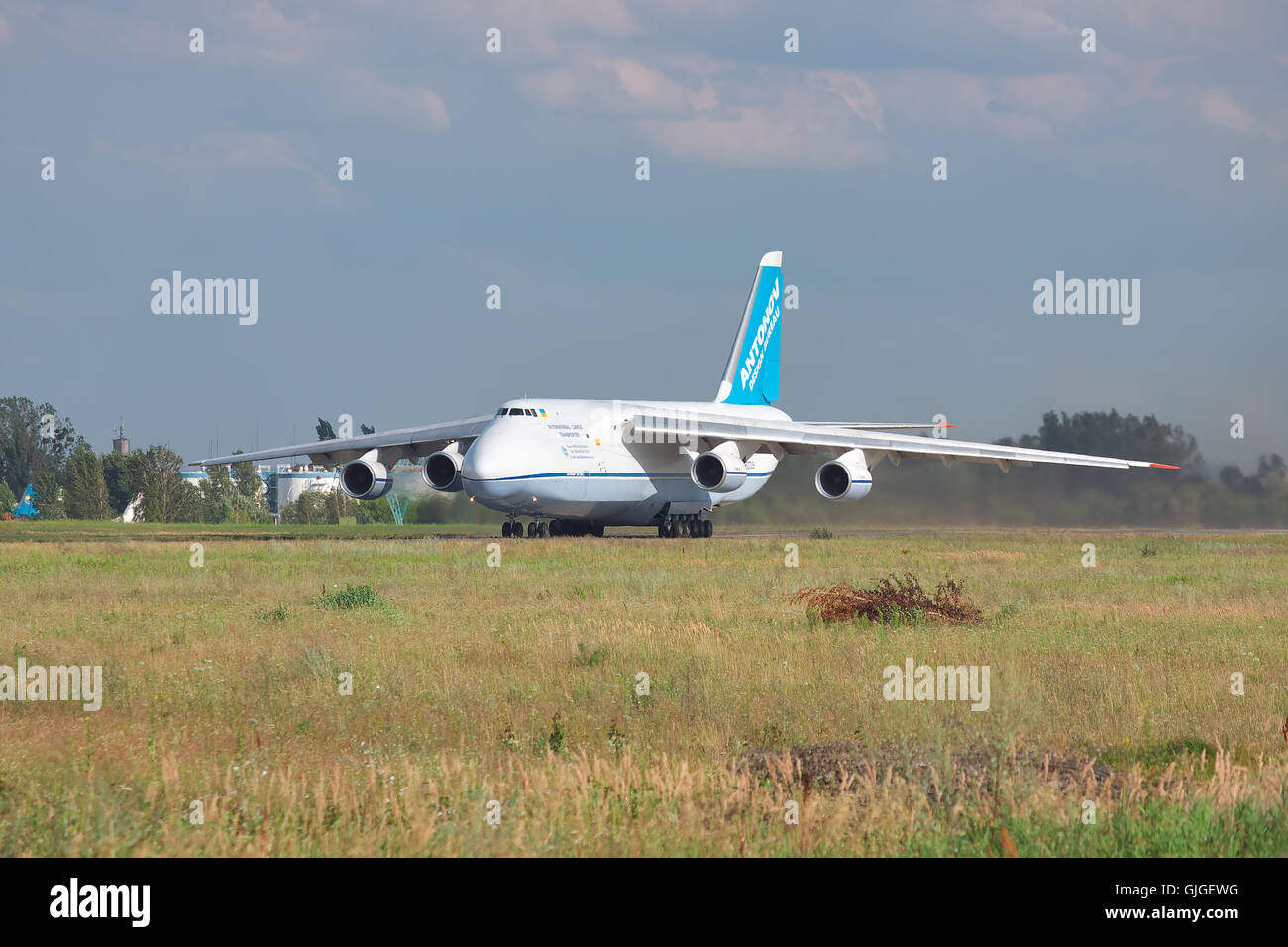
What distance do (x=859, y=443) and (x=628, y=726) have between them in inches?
1092

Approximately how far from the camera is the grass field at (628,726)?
21.9 ft

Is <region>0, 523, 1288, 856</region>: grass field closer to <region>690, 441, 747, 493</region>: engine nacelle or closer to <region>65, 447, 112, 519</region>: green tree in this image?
<region>690, 441, 747, 493</region>: engine nacelle

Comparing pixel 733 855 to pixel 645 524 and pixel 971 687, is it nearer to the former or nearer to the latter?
pixel 971 687

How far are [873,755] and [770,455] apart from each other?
3467cm

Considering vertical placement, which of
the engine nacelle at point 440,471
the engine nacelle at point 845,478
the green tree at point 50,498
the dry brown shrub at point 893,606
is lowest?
the dry brown shrub at point 893,606

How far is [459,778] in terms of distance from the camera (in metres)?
7.87

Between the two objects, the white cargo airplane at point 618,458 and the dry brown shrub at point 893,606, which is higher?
the white cargo airplane at point 618,458

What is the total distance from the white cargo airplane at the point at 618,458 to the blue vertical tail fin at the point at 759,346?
92.5 inches

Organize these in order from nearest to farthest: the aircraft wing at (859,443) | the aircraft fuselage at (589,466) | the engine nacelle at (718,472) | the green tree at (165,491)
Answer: the aircraft fuselage at (589,466) → the aircraft wing at (859,443) → the engine nacelle at (718,472) → the green tree at (165,491)

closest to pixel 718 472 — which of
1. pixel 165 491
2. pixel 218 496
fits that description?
pixel 165 491

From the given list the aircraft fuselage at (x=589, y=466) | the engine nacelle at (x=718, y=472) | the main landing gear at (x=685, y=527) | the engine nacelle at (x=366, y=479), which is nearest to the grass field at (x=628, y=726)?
the aircraft fuselage at (x=589, y=466)

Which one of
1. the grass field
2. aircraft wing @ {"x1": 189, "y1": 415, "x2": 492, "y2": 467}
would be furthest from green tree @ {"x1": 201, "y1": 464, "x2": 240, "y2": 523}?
the grass field

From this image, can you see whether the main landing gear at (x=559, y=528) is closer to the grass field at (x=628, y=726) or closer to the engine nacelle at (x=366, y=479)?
the engine nacelle at (x=366, y=479)
